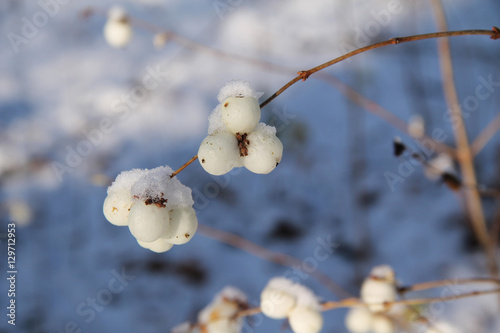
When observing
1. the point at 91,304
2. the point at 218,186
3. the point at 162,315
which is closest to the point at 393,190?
the point at 218,186

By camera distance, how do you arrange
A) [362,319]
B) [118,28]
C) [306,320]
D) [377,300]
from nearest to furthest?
[306,320] < [377,300] < [362,319] < [118,28]

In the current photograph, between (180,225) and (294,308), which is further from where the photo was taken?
(294,308)

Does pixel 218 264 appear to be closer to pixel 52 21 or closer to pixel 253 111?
pixel 253 111

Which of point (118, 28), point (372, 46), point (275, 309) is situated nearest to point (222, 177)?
point (118, 28)

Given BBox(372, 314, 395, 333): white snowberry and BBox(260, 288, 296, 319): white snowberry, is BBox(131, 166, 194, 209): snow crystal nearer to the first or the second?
BBox(260, 288, 296, 319): white snowberry

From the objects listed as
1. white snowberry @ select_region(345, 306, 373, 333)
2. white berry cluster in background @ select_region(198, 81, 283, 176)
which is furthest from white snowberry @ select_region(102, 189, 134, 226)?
white snowberry @ select_region(345, 306, 373, 333)

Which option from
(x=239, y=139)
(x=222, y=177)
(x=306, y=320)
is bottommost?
(x=306, y=320)

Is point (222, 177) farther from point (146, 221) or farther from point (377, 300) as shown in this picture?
point (146, 221)
